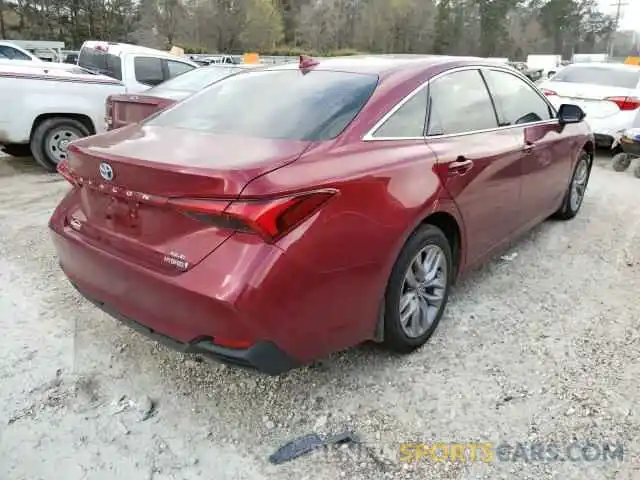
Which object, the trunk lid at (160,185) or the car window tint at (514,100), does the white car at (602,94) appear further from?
the trunk lid at (160,185)

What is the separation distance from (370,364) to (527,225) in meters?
1.97

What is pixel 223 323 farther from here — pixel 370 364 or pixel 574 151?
pixel 574 151

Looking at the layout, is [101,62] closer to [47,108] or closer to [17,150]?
[17,150]

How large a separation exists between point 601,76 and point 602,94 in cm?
84

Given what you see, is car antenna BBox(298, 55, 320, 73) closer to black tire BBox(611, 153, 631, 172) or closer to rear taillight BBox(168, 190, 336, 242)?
rear taillight BBox(168, 190, 336, 242)

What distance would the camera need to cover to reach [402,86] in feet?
9.68

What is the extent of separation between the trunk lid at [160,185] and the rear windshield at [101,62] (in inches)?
261

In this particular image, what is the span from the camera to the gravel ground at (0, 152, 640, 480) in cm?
231

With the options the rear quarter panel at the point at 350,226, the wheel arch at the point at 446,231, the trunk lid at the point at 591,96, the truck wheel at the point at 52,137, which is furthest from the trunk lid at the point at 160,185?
the trunk lid at the point at 591,96

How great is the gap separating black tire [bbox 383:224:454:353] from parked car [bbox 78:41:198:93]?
6.57 meters

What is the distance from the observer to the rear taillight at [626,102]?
8.45 metres

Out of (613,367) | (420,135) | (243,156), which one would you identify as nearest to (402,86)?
(420,135)

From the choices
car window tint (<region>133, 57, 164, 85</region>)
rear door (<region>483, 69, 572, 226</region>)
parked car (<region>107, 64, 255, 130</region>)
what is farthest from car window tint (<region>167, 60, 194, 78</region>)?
rear door (<region>483, 69, 572, 226</region>)

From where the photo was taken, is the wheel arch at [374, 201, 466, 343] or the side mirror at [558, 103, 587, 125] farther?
the side mirror at [558, 103, 587, 125]
